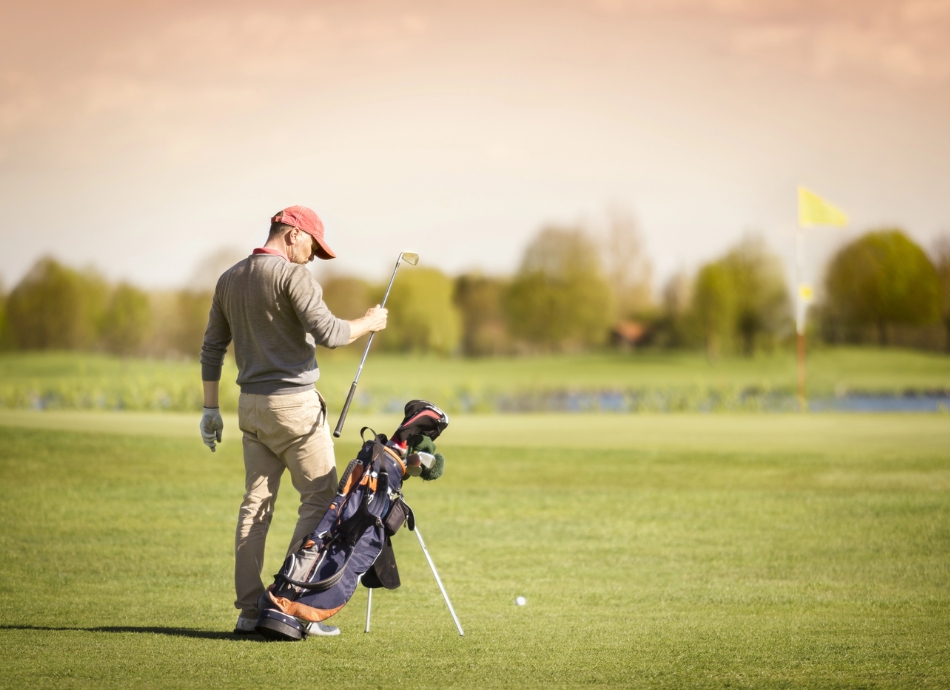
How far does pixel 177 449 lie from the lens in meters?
13.1

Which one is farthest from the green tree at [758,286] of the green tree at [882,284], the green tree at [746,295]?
the green tree at [882,284]

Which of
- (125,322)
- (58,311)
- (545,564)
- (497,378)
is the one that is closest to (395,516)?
(545,564)

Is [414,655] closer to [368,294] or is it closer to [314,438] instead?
[314,438]

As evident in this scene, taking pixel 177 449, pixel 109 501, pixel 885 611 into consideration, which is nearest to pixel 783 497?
pixel 885 611

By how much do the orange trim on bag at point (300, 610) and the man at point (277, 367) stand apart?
0.15 meters

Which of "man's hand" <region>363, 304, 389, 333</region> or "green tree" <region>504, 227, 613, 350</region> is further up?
"green tree" <region>504, 227, 613, 350</region>

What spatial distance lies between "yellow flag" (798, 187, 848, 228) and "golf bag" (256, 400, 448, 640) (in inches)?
691

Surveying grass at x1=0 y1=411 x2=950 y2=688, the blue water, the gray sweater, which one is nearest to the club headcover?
the gray sweater

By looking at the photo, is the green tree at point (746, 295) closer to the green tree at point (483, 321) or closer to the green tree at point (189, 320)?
the green tree at point (483, 321)

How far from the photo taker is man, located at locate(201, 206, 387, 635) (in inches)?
181

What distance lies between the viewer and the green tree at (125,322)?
33406 millimetres

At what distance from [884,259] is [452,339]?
17.2m

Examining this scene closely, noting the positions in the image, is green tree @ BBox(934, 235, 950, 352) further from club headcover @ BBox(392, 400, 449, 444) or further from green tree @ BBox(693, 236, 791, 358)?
club headcover @ BBox(392, 400, 449, 444)

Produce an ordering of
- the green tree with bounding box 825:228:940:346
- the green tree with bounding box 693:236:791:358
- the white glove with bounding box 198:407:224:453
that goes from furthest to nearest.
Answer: the green tree with bounding box 693:236:791:358 < the green tree with bounding box 825:228:940:346 < the white glove with bounding box 198:407:224:453
